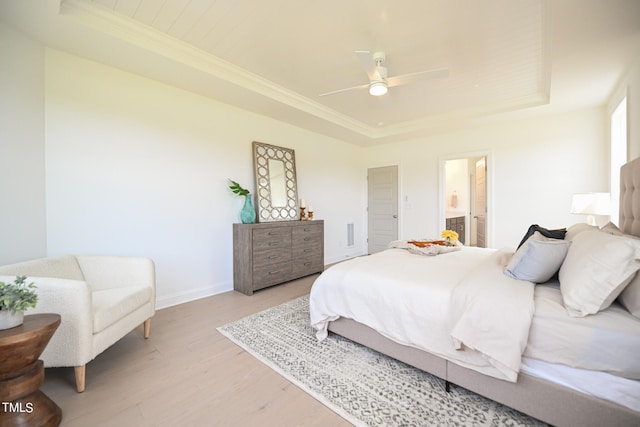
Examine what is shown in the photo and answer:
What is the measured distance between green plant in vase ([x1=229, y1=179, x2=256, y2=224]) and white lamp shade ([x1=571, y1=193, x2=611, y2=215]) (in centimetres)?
383

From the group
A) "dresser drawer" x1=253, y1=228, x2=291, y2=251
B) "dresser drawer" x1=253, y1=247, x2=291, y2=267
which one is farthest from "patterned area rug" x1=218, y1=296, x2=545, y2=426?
Answer: "dresser drawer" x1=253, y1=228, x2=291, y2=251


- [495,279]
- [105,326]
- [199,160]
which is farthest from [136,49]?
[495,279]

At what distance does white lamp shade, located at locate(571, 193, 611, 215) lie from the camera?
2629 millimetres

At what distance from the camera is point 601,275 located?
49.7 inches

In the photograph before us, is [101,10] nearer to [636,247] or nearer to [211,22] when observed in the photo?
[211,22]

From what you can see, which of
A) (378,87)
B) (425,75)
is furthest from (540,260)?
(378,87)

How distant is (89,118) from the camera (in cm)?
251

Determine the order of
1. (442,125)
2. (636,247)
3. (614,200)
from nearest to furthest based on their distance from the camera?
(636,247)
(614,200)
(442,125)

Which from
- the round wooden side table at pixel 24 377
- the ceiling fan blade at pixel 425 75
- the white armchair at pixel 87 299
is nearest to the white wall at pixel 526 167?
the ceiling fan blade at pixel 425 75

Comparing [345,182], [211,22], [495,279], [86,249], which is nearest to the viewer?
[495,279]

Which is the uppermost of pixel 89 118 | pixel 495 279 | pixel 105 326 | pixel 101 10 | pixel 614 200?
pixel 101 10

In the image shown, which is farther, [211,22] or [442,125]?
[442,125]

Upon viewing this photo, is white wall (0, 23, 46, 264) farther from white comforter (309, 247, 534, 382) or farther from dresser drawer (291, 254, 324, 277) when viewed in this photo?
dresser drawer (291, 254, 324, 277)

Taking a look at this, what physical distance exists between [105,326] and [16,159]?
5.16 ft
